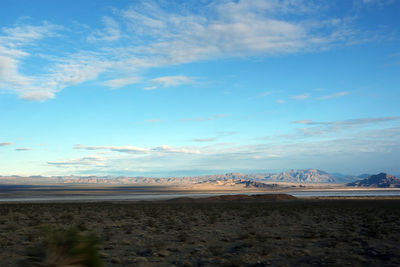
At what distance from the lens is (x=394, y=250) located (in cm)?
1204

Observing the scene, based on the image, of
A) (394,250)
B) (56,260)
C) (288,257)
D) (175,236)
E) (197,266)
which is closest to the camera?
(56,260)

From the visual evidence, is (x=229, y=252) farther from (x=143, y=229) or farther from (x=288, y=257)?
(x=143, y=229)

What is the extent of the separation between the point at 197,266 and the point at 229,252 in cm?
226

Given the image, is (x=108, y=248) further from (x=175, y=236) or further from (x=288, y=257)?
(x=288, y=257)

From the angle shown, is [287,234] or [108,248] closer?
[108,248]

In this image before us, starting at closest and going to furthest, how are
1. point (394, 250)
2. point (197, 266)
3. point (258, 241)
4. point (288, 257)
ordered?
point (197, 266)
point (288, 257)
point (394, 250)
point (258, 241)

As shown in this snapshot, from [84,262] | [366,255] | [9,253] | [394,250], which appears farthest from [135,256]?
[394,250]

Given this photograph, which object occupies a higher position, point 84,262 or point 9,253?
point 84,262

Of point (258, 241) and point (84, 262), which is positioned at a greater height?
point (84, 262)

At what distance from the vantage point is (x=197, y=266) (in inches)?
411

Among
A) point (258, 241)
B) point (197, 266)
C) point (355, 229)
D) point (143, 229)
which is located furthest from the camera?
point (143, 229)

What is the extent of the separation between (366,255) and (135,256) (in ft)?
24.7

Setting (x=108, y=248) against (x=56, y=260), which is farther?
(x=108, y=248)

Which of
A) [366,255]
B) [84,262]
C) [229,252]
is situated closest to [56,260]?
[84,262]
